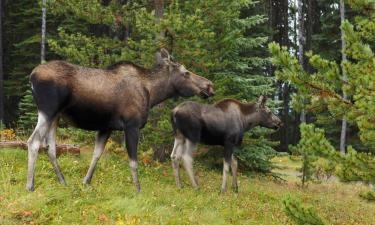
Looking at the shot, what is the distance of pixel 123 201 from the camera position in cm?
827

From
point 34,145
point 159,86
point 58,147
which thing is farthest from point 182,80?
point 58,147

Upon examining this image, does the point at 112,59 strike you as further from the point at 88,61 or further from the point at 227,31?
the point at 227,31

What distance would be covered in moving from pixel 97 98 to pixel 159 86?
1985mm

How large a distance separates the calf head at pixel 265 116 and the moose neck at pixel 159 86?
3939 mm

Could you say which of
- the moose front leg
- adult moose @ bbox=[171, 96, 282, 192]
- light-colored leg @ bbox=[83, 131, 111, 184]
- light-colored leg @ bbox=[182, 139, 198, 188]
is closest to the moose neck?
adult moose @ bbox=[171, 96, 282, 192]

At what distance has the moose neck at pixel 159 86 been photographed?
36.6ft

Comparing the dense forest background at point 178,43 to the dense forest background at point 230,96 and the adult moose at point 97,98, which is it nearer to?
the dense forest background at point 230,96

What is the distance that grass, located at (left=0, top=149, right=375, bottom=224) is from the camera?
7.50 m

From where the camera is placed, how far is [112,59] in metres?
14.1

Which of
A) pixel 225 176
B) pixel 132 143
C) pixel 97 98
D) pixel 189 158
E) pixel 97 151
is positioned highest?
pixel 97 98

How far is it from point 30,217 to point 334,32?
2840 cm

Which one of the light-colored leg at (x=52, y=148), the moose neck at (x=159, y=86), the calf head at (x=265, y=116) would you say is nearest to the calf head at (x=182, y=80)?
the moose neck at (x=159, y=86)

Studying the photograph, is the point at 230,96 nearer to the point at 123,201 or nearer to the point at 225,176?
the point at 225,176

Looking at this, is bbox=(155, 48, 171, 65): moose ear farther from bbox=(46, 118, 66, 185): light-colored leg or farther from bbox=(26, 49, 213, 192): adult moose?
bbox=(46, 118, 66, 185): light-colored leg
